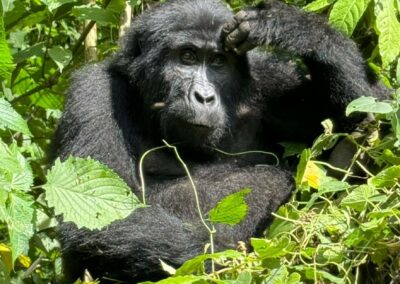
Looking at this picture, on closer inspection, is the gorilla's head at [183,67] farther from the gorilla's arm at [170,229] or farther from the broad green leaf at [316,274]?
the broad green leaf at [316,274]

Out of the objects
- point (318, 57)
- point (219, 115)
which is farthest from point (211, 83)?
point (318, 57)

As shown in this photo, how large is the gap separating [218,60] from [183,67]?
22 cm

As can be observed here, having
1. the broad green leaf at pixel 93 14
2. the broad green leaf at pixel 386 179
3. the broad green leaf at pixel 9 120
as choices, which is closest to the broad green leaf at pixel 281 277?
the broad green leaf at pixel 386 179

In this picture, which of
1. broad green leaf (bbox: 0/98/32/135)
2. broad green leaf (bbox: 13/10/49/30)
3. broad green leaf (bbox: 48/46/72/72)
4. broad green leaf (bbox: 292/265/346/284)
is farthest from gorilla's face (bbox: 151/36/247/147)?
broad green leaf (bbox: 0/98/32/135)

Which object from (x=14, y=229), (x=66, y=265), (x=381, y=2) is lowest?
(x=66, y=265)

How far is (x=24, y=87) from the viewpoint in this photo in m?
5.43

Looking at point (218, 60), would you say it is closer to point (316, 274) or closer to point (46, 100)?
point (46, 100)

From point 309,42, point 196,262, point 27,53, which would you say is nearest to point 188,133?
point 309,42

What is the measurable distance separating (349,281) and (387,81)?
6.08 ft

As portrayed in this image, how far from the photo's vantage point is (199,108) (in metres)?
4.57

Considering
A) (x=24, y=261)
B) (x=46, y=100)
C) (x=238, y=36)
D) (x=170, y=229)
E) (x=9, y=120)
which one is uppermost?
(x=9, y=120)

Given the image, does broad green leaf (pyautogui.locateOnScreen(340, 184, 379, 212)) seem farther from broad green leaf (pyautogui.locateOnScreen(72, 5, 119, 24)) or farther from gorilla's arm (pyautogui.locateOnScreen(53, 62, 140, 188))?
broad green leaf (pyautogui.locateOnScreen(72, 5, 119, 24))

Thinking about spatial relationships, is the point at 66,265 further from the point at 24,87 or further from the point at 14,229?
the point at 14,229

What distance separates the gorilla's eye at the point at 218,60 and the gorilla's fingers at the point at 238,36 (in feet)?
0.58
